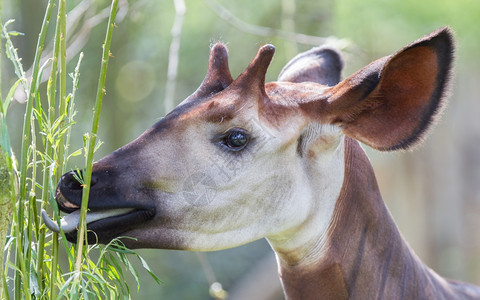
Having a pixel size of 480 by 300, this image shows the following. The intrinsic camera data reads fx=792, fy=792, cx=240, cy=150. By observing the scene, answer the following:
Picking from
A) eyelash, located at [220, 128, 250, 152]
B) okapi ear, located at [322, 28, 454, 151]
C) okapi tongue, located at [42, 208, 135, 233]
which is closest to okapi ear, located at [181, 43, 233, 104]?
eyelash, located at [220, 128, 250, 152]

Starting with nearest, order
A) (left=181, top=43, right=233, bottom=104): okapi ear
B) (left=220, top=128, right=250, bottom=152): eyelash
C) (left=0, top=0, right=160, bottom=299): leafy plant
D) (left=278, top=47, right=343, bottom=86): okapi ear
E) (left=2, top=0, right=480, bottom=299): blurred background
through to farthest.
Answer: (left=0, top=0, right=160, bottom=299): leafy plant, (left=220, top=128, right=250, bottom=152): eyelash, (left=181, top=43, right=233, bottom=104): okapi ear, (left=278, top=47, right=343, bottom=86): okapi ear, (left=2, top=0, right=480, bottom=299): blurred background

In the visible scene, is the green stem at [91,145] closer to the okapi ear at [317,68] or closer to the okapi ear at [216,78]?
the okapi ear at [216,78]

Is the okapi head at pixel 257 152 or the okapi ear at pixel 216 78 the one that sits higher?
the okapi ear at pixel 216 78

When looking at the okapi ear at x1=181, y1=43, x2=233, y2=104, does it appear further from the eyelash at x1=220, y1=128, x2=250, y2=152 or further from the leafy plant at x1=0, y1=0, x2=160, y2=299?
the leafy plant at x1=0, y1=0, x2=160, y2=299

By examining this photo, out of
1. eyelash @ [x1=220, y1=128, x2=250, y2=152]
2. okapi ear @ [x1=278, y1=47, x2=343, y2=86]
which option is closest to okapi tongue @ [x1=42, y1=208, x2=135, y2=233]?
eyelash @ [x1=220, y1=128, x2=250, y2=152]

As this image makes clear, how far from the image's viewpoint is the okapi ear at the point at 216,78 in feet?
8.58

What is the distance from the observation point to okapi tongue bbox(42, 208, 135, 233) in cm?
206

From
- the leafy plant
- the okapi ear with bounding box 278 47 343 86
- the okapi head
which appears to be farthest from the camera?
the okapi ear with bounding box 278 47 343 86

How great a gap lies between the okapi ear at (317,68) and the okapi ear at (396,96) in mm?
625

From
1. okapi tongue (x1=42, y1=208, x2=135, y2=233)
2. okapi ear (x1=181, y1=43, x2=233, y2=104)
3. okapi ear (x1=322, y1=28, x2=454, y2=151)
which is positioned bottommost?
okapi tongue (x1=42, y1=208, x2=135, y2=233)

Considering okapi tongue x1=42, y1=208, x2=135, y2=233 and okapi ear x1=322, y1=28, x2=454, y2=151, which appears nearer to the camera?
okapi tongue x1=42, y1=208, x2=135, y2=233

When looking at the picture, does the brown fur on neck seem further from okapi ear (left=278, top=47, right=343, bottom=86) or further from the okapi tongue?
the okapi tongue

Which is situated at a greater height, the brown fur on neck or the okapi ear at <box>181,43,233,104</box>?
the okapi ear at <box>181,43,233,104</box>

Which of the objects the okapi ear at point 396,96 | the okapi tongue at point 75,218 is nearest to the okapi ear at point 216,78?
the okapi ear at point 396,96
